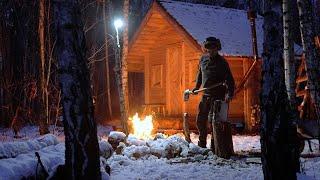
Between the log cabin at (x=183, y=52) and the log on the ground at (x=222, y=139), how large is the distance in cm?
653

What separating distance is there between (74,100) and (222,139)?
4311mm

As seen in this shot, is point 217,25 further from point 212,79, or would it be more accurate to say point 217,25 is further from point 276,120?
point 276,120

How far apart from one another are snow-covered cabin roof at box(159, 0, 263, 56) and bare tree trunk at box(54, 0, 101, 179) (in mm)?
10352

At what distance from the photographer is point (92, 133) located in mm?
5016

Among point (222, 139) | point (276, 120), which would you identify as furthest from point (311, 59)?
point (276, 120)

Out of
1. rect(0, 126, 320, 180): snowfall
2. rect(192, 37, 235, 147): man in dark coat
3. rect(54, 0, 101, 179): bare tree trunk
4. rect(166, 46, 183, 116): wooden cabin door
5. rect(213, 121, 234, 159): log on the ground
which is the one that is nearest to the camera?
rect(54, 0, 101, 179): bare tree trunk

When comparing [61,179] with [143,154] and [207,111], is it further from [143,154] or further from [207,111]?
[207,111]

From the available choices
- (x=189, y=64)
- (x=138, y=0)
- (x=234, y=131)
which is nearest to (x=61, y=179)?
(x=234, y=131)

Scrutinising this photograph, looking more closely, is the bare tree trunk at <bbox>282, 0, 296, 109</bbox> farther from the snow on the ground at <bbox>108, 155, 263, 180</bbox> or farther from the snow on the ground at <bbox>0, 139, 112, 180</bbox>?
the snow on the ground at <bbox>0, 139, 112, 180</bbox>

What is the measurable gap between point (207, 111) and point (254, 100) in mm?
6862

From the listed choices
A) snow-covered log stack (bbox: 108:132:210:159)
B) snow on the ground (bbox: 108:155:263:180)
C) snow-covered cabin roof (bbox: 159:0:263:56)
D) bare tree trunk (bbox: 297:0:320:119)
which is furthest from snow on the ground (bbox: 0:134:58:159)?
snow-covered cabin roof (bbox: 159:0:263:56)

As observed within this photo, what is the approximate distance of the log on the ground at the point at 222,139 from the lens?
8469 mm

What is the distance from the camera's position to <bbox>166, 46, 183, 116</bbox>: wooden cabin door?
17.7m

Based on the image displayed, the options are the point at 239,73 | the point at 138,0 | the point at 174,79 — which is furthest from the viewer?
the point at 138,0
